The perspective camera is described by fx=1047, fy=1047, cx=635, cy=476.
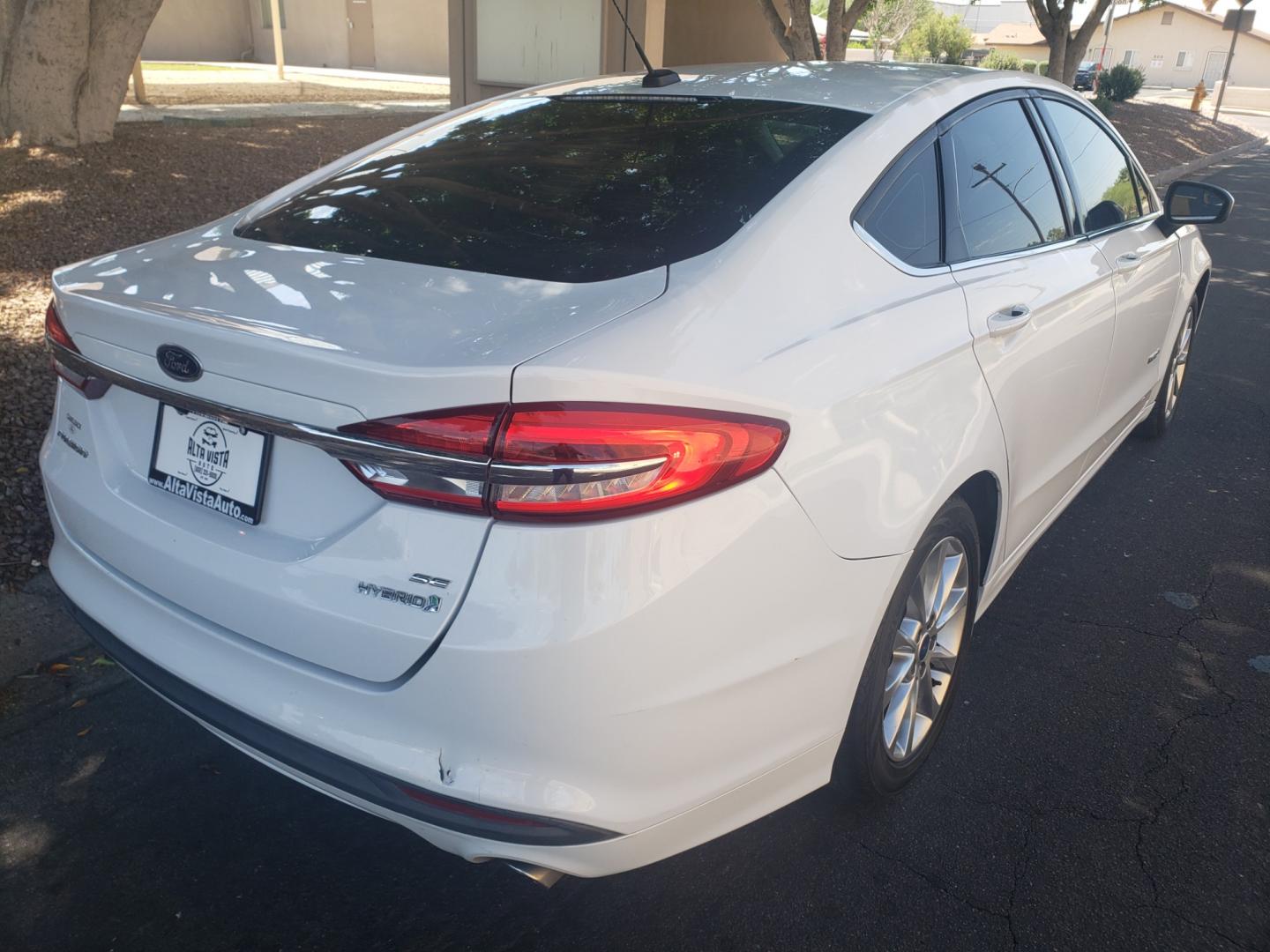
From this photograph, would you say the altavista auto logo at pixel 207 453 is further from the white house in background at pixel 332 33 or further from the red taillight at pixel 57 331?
the white house in background at pixel 332 33

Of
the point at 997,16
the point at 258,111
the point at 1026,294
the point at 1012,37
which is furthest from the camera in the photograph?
the point at 997,16

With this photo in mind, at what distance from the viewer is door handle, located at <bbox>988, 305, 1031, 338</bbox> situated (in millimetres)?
2652

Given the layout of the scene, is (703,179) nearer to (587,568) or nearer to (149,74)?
(587,568)

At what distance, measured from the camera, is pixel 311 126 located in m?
11.6

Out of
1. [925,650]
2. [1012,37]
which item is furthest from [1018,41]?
[925,650]

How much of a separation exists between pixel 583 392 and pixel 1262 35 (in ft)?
284

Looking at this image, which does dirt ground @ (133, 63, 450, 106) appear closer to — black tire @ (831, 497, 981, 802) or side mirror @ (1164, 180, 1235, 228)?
side mirror @ (1164, 180, 1235, 228)

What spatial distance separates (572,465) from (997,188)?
1961 millimetres

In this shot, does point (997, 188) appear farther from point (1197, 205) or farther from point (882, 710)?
point (1197, 205)

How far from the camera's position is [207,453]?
6.72 ft

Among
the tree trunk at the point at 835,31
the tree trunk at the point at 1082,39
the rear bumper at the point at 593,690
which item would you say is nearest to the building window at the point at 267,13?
the tree trunk at the point at 1082,39

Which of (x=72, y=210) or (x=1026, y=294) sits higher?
(x=1026, y=294)

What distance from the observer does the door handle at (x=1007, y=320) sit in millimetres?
2652

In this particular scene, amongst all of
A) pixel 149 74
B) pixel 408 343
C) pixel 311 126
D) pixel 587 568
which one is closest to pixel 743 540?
pixel 587 568
